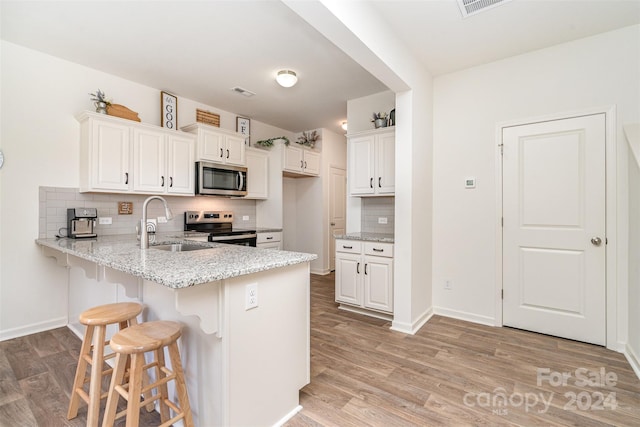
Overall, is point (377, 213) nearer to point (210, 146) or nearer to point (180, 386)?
point (210, 146)

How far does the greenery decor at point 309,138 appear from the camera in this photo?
551cm

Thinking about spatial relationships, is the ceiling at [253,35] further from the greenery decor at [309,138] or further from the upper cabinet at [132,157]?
the greenery decor at [309,138]

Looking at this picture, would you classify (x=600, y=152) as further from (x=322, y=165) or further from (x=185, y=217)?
(x=185, y=217)

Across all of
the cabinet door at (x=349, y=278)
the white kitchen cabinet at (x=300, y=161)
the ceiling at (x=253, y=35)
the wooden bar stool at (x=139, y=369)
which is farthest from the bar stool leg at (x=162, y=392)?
the white kitchen cabinet at (x=300, y=161)

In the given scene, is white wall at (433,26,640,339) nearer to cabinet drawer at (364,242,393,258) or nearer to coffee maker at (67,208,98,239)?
cabinet drawer at (364,242,393,258)

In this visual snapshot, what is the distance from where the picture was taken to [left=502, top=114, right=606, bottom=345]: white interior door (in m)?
2.62

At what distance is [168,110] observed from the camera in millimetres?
3834

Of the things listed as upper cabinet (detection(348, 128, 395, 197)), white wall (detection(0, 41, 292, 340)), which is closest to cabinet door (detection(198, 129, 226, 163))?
white wall (detection(0, 41, 292, 340))

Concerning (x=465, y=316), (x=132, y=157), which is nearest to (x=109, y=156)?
(x=132, y=157)

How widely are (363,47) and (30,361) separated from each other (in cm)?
353

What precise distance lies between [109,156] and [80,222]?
0.72 m

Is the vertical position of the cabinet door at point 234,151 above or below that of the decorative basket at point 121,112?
below

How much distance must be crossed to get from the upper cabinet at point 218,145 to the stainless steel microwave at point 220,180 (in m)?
0.08

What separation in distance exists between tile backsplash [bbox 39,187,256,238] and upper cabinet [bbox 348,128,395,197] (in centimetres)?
213
